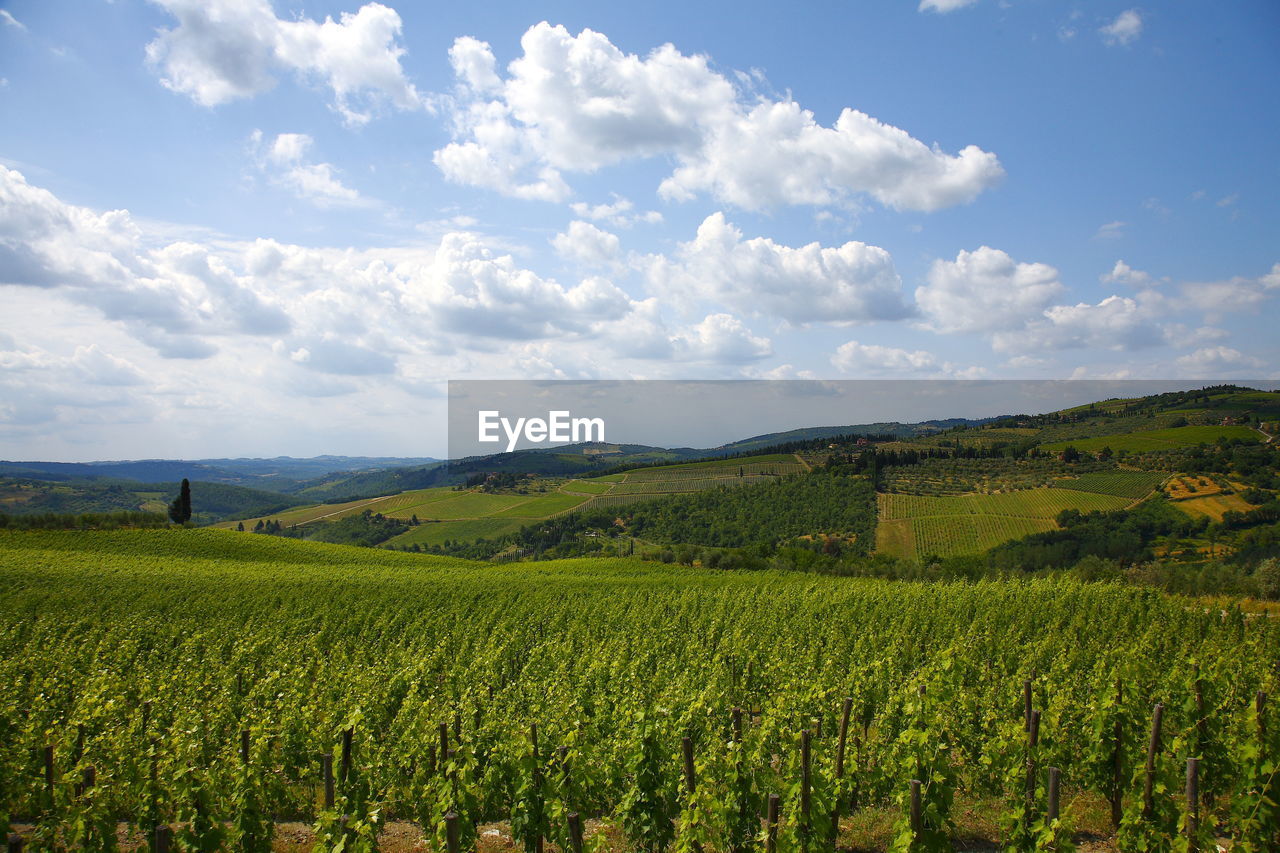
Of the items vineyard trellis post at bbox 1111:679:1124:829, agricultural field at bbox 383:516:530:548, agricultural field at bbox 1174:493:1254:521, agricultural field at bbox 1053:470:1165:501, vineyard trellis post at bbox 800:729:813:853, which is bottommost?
agricultural field at bbox 383:516:530:548

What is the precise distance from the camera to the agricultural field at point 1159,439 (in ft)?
302

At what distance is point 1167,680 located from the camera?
1015 centimetres

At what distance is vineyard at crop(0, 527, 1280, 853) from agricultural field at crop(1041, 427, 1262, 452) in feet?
317

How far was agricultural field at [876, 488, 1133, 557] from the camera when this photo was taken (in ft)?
247

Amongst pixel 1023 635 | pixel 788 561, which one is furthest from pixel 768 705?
pixel 788 561

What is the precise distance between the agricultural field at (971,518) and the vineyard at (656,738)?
2334 inches

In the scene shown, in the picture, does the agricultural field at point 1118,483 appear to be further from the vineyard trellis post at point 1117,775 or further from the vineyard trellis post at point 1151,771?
the vineyard trellis post at point 1151,771

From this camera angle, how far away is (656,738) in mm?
7555

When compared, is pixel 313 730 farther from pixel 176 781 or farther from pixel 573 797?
pixel 573 797

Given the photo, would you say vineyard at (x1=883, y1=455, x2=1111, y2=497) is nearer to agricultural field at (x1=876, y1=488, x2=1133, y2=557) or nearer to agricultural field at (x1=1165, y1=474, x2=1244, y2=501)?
agricultural field at (x1=876, y1=488, x2=1133, y2=557)

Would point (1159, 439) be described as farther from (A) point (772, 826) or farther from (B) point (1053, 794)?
(A) point (772, 826)

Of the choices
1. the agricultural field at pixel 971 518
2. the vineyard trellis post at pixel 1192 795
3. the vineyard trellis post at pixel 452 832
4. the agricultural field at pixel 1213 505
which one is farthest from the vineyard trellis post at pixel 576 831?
the agricultural field at pixel 1213 505

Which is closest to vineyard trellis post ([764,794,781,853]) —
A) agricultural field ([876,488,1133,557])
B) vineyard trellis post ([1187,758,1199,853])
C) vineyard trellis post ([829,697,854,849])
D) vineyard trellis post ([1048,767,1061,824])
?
vineyard trellis post ([829,697,854,849])

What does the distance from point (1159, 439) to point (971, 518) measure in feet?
143
